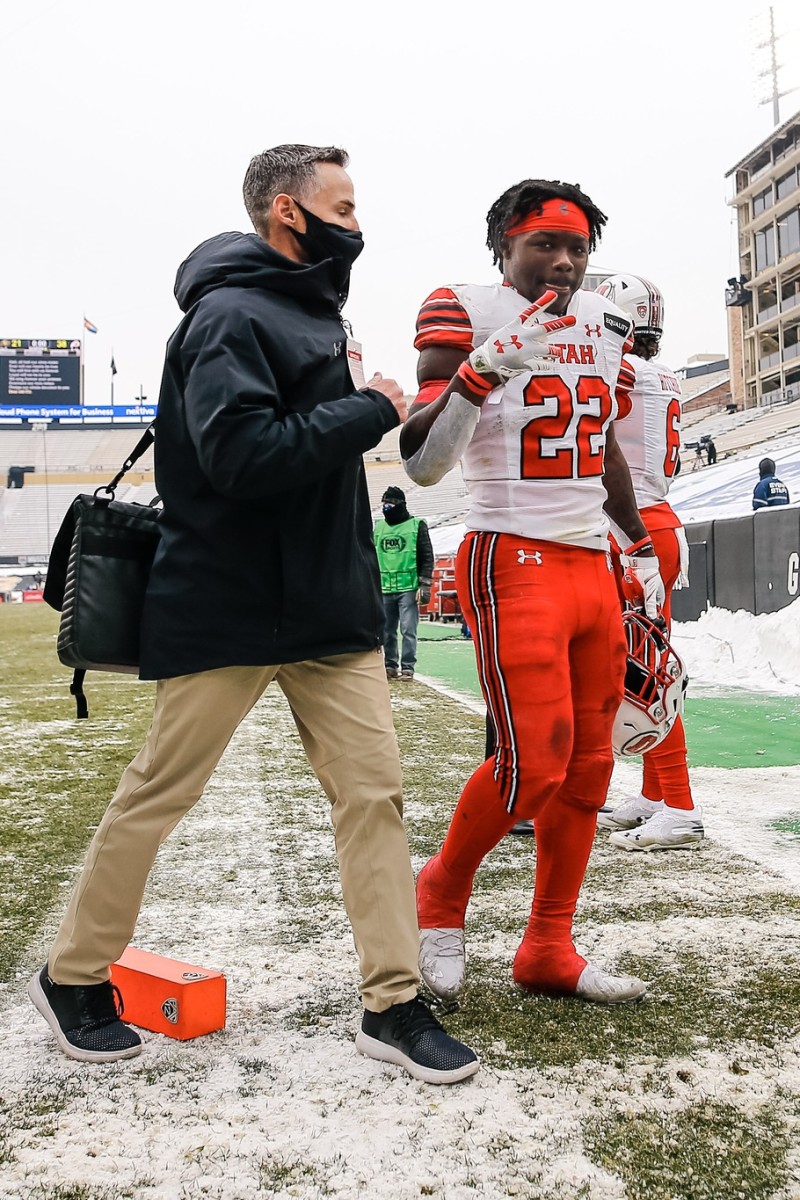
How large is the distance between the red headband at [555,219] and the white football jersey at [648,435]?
1.48 meters

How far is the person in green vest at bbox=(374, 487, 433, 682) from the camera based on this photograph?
10.5 m

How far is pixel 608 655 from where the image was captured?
2529 mm

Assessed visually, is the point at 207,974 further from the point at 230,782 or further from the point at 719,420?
the point at 719,420

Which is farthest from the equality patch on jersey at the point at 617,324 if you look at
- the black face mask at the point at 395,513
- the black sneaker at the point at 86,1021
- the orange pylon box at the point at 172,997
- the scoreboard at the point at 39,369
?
the scoreboard at the point at 39,369

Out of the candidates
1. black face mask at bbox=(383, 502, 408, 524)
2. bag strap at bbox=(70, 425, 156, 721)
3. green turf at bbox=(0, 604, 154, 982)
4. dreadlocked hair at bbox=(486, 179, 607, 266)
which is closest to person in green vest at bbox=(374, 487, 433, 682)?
black face mask at bbox=(383, 502, 408, 524)

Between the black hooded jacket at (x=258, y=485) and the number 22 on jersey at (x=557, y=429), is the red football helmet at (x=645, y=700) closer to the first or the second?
the number 22 on jersey at (x=557, y=429)

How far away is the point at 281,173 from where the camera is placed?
226cm

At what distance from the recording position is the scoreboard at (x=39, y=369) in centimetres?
6525

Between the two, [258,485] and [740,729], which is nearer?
[258,485]

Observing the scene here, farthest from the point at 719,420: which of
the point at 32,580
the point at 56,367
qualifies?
the point at 56,367

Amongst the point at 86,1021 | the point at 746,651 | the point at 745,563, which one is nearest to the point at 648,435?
the point at 86,1021

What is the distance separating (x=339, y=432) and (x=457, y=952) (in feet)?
4.23

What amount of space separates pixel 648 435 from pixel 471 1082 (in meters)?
2.71

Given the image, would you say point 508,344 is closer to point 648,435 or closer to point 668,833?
point 648,435
